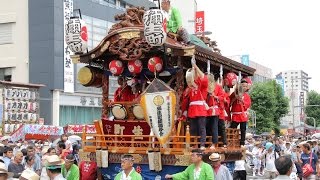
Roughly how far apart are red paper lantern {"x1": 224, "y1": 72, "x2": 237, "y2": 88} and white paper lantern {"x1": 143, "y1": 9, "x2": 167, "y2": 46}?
9.05 ft

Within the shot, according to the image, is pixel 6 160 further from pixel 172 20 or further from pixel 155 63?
pixel 172 20

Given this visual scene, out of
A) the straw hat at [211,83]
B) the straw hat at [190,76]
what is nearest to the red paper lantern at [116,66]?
the straw hat at [190,76]

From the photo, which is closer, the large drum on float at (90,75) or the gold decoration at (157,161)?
the gold decoration at (157,161)

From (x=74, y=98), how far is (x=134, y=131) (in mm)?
25483

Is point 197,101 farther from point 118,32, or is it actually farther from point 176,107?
point 118,32

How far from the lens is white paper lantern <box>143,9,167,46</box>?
9.19m

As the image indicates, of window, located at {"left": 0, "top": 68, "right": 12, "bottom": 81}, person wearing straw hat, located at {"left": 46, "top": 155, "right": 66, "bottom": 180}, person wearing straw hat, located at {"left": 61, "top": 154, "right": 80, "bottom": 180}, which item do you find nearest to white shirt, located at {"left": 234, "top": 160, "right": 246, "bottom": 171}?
person wearing straw hat, located at {"left": 61, "top": 154, "right": 80, "bottom": 180}

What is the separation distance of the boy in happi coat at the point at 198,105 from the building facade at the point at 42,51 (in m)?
24.3

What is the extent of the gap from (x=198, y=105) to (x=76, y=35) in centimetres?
287

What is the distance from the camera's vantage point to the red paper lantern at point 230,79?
11.6 metres

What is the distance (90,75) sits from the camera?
1091 centimetres

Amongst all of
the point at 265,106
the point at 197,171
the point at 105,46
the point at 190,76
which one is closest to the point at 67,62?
the point at 265,106

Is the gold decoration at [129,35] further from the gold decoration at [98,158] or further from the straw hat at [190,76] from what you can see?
the gold decoration at [98,158]

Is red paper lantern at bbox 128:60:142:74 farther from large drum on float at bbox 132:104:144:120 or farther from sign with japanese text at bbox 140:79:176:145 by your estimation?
sign with japanese text at bbox 140:79:176:145
